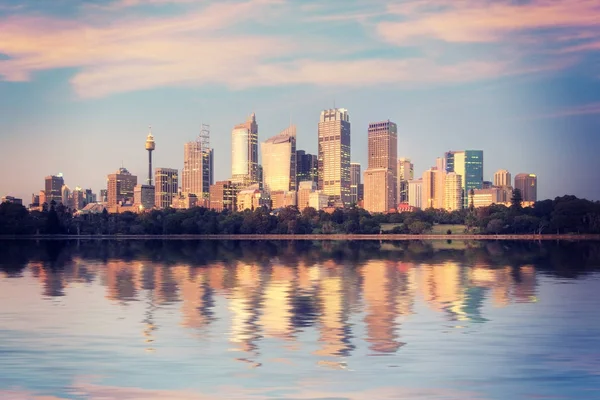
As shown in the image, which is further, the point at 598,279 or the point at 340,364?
the point at 598,279

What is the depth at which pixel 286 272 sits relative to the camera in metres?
65.1

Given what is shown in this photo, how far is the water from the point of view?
845 inches

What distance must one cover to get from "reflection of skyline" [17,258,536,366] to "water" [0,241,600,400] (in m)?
0.11

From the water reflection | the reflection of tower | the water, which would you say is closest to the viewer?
the water

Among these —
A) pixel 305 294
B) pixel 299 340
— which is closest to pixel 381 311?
pixel 305 294

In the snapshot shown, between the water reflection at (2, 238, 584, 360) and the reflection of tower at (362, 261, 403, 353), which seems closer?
the reflection of tower at (362, 261, 403, 353)

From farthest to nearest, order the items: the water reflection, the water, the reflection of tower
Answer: the water reflection < the reflection of tower < the water

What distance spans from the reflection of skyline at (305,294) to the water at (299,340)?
0.11 metres

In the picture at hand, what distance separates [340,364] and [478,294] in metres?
22.4

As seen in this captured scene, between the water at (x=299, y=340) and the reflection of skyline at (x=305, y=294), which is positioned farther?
the reflection of skyline at (x=305, y=294)

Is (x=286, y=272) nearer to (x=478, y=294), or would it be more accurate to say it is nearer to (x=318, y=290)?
(x=318, y=290)

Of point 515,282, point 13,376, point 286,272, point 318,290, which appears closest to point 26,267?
point 286,272

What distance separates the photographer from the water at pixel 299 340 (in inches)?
845

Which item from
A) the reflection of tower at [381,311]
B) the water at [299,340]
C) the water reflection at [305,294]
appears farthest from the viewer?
the water reflection at [305,294]
